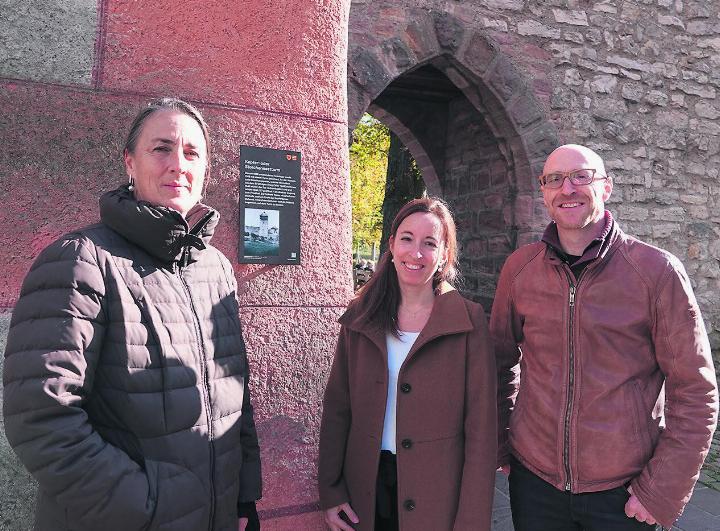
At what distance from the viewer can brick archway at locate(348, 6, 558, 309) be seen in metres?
5.29

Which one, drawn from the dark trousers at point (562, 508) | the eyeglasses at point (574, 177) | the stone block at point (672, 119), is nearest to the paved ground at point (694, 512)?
the dark trousers at point (562, 508)

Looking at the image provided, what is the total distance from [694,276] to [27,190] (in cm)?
674

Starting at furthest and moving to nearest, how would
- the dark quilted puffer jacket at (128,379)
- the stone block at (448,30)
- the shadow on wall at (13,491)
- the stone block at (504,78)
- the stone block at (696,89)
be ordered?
the stone block at (696,89), the stone block at (504,78), the stone block at (448,30), the shadow on wall at (13,491), the dark quilted puffer jacket at (128,379)

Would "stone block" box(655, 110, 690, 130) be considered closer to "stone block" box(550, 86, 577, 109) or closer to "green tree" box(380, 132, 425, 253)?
"stone block" box(550, 86, 577, 109)

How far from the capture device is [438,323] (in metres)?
1.86

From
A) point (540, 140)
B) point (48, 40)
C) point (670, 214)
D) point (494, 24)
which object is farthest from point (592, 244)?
point (670, 214)

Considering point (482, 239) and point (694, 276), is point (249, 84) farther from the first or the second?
point (694, 276)

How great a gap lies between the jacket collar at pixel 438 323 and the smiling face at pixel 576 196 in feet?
1.54

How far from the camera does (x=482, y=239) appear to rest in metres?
6.90

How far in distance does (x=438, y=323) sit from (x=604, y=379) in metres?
0.56

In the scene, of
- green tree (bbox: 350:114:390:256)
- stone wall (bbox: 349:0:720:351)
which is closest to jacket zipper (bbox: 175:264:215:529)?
stone wall (bbox: 349:0:720:351)

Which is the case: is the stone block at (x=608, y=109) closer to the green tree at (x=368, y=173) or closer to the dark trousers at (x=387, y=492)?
the dark trousers at (x=387, y=492)

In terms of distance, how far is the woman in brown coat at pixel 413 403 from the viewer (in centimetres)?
179

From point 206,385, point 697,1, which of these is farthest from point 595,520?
point 697,1
